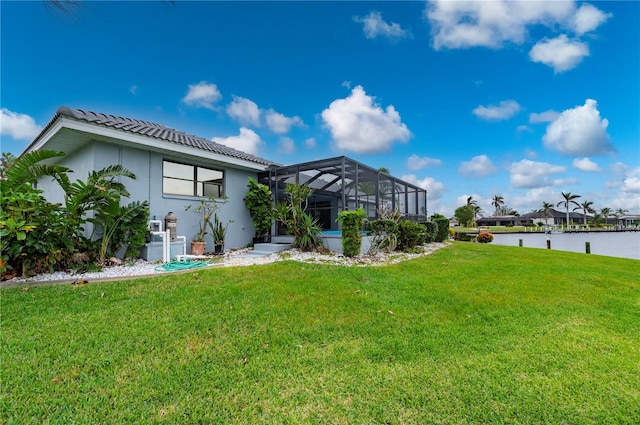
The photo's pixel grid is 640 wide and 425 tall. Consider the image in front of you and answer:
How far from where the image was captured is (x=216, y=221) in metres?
9.70

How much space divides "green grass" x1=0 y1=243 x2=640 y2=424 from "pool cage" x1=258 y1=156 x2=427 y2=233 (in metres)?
5.77

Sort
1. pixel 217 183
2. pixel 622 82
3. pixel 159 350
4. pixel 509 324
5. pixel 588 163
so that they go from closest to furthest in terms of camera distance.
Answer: pixel 159 350 < pixel 509 324 < pixel 217 183 < pixel 622 82 < pixel 588 163

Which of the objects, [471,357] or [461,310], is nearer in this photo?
[471,357]

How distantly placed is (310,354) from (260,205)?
8.25 m

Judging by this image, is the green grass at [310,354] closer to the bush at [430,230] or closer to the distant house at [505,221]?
the bush at [430,230]

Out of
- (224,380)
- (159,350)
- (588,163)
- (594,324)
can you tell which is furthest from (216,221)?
(588,163)

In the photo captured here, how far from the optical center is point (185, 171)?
30.9ft

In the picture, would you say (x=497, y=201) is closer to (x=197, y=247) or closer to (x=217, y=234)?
(x=217, y=234)

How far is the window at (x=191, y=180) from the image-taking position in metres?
8.91

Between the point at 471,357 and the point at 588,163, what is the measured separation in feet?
88.7

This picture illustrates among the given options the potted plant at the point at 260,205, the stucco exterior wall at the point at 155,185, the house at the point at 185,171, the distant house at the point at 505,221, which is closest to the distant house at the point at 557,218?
the distant house at the point at 505,221

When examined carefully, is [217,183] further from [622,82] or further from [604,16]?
[622,82]

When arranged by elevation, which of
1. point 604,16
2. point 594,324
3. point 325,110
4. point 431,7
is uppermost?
→ point 431,7

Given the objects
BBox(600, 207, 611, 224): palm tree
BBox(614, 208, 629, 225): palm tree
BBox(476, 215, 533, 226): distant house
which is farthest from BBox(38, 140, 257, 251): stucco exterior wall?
BBox(614, 208, 629, 225): palm tree
